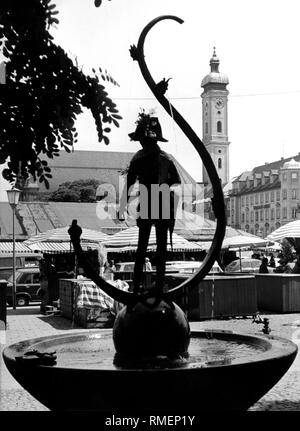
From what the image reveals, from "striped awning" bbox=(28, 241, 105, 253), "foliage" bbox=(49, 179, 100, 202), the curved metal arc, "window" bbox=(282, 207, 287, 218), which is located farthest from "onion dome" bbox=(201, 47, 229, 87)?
the curved metal arc

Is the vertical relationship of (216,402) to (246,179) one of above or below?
below

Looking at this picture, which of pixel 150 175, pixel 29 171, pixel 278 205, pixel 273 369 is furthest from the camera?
pixel 278 205

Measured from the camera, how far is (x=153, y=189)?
634 cm

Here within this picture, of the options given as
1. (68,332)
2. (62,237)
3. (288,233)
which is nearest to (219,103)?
(62,237)

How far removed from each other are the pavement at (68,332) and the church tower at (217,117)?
120m

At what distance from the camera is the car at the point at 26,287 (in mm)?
23562

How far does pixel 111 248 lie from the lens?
1035 inches

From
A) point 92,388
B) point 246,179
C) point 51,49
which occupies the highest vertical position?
point 246,179

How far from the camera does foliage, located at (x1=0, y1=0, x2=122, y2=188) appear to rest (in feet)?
20.1

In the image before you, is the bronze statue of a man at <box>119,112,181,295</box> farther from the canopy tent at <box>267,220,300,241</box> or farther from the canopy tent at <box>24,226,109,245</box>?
the canopy tent at <box>24,226,109,245</box>

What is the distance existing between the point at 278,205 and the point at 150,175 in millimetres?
108545

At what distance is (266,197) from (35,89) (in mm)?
113865
